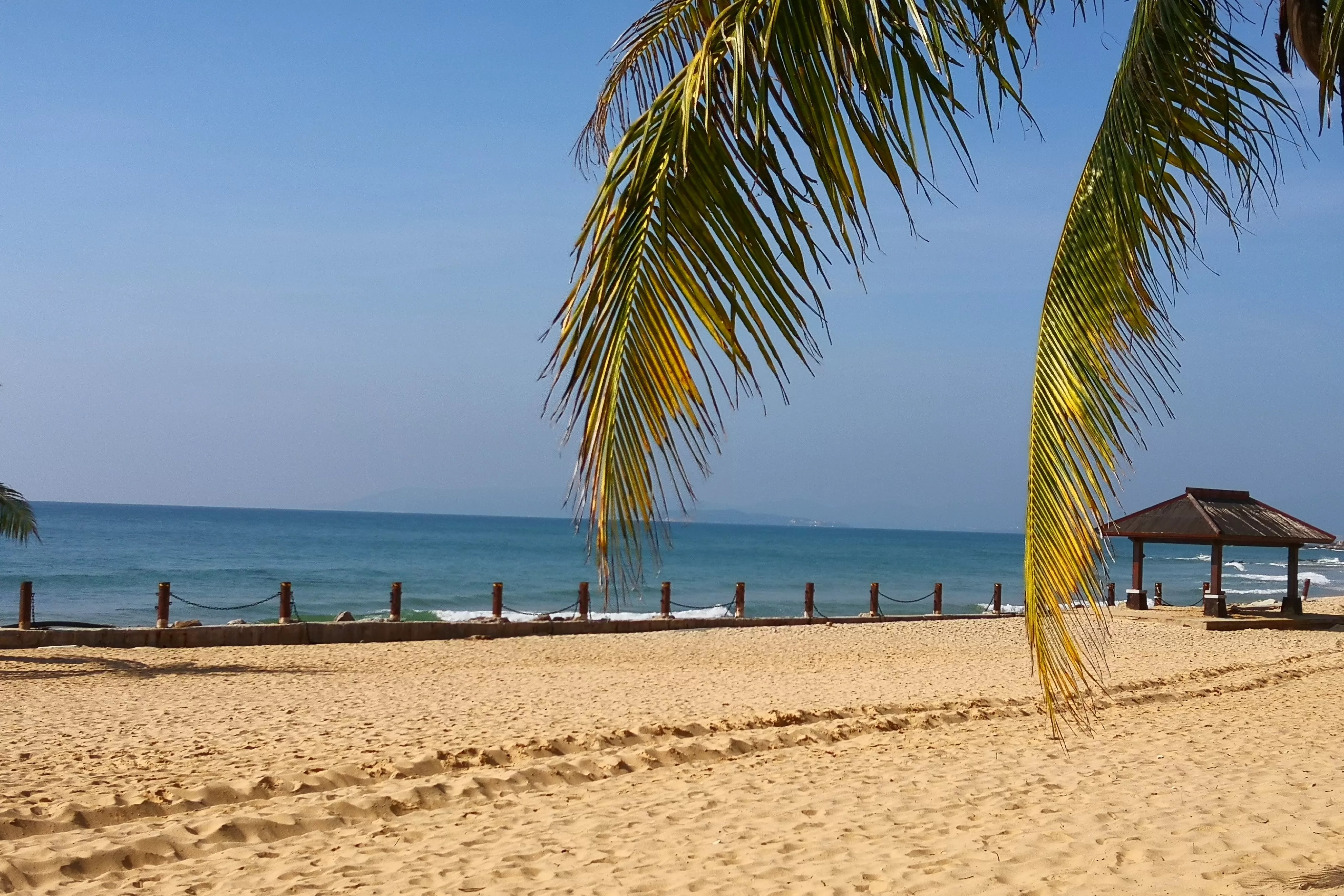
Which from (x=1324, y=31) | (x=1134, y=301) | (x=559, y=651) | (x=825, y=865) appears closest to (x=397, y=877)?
(x=825, y=865)

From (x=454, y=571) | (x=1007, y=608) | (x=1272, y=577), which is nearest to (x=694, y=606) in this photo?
(x=1007, y=608)

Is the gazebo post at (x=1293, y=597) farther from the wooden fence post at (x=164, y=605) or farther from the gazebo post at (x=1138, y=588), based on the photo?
the wooden fence post at (x=164, y=605)

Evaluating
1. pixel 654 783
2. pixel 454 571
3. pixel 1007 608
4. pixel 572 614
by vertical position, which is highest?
pixel 654 783

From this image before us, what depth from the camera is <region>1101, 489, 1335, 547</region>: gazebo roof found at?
24.5 m

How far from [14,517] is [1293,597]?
25627mm

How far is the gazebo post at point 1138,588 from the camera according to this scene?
26.8 meters

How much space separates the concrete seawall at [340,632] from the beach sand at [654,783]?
2236mm

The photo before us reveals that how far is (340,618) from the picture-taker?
931 inches

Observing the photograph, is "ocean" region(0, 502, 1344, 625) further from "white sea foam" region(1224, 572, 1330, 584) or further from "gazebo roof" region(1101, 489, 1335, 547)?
"gazebo roof" region(1101, 489, 1335, 547)

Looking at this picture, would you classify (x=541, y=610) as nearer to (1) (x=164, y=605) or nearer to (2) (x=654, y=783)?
(1) (x=164, y=605)

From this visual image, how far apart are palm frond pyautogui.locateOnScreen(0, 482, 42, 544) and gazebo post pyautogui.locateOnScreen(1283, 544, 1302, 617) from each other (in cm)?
2464

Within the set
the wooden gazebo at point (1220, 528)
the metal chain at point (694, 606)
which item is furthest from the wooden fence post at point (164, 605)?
the metal chain at point (694, 606)

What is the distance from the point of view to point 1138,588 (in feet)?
90.5

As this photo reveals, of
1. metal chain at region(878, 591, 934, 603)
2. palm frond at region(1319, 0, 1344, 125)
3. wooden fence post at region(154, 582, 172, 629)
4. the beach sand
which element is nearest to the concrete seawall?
wooden fence post at region(154, 582, 172, 629)
